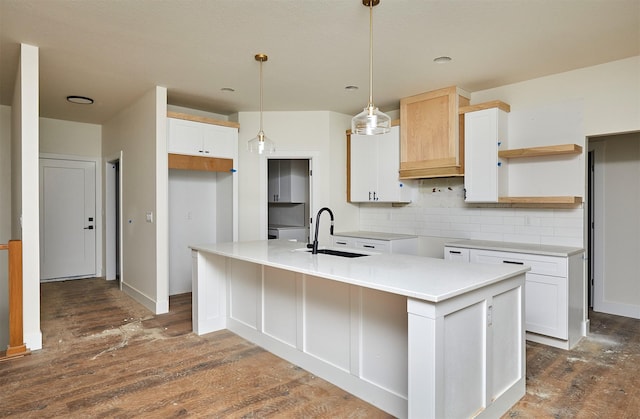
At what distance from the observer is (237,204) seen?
511 centimetres

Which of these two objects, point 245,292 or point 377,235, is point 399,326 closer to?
point 245,292

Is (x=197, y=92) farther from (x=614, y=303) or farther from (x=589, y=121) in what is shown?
(x=614, y=303)

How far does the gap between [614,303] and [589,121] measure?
2134 millimetres

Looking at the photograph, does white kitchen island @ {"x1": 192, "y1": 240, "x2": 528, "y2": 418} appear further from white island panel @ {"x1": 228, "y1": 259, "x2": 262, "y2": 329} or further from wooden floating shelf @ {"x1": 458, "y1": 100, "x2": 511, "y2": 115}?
wooden floating shelf @ {"x1": 458, "y1": 100, "x2": 511, "y2": 115}

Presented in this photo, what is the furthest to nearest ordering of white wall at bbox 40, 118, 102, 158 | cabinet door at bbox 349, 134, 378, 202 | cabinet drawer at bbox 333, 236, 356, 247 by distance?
white wall at bbox 40, 118, 102, 158, cabinet door at bbox 349, 134, 378, 202, cabinet drawer at bbox 333, 236, 356, 247

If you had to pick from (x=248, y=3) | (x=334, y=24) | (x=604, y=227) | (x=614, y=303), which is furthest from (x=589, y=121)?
(x=248, y=3)

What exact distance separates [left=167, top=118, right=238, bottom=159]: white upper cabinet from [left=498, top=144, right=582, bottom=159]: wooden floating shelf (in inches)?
126

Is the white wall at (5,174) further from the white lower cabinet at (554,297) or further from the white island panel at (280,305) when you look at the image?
the white lower cabinet at (554,297)

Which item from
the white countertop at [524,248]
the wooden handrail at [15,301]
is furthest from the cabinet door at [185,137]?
the white countertop at [524,248]

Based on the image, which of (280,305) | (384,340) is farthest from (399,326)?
(280,305)

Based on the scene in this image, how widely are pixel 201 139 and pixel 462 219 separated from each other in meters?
3.28

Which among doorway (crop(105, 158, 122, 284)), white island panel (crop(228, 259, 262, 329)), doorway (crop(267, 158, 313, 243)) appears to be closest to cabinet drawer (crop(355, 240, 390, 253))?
doorway (crop(267, 158, 313, 243))

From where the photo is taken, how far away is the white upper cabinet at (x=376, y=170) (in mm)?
4828

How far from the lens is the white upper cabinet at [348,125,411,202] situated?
4.83 m
